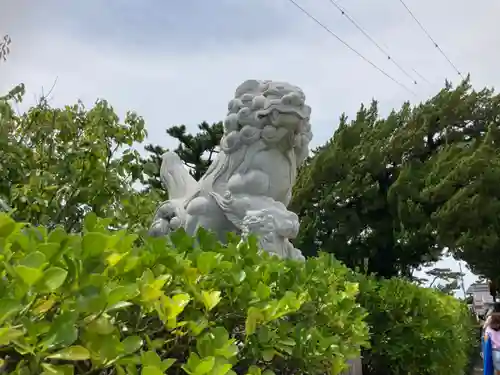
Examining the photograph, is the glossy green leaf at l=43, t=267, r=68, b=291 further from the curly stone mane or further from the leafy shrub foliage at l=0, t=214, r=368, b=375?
the curly stone mane

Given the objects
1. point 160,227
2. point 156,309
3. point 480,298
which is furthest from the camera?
point 480,298

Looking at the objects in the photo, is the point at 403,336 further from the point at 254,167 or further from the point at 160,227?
the point at 160,227

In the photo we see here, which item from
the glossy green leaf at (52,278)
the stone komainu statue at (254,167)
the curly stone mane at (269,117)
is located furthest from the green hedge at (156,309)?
the curly stone mane at (269,117)

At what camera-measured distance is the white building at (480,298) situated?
62.5ft

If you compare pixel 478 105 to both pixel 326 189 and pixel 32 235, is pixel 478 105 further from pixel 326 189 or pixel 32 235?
pixel 32 235

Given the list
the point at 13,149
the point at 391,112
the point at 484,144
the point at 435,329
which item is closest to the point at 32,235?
the point at 13,149

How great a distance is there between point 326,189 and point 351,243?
196cm

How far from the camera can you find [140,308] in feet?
4.27

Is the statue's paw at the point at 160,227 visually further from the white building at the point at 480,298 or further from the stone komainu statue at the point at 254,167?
the white building at the point at 480,298

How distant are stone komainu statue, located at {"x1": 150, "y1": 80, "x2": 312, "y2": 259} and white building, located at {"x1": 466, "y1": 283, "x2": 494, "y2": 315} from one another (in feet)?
45.8

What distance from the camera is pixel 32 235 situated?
47.7 inches

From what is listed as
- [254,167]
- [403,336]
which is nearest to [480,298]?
[403,336]

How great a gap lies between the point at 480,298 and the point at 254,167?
777 inches

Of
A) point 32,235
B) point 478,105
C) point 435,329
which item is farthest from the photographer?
point 478,105
